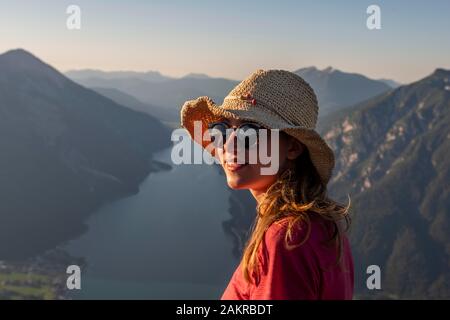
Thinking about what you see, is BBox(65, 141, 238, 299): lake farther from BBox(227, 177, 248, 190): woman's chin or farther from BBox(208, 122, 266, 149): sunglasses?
BBox(227, 177, 248, 190): woman's chin

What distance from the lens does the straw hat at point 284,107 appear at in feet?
14.0

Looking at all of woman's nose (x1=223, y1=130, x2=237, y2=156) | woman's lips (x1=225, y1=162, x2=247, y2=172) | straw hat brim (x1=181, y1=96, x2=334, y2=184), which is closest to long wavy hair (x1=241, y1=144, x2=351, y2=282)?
straw hat brim (x1=181, y1=96, x2=334, y2=184)

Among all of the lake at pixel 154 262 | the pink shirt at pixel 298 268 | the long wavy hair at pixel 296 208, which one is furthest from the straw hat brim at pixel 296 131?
the lake at pixel 154 262

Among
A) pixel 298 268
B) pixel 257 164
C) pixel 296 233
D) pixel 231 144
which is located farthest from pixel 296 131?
pixel 298 268

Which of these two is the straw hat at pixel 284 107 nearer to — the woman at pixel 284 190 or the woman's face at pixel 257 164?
the woman at pixel 284 190

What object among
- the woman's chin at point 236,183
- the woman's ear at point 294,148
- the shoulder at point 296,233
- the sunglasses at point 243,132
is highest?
the sunglasses at point 243,132

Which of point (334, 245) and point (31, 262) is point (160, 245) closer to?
point (31, 262)

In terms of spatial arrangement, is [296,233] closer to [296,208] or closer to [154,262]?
[296,208]

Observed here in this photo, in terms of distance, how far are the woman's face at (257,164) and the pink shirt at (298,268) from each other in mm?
756

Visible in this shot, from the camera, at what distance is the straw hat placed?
4.25 meters
